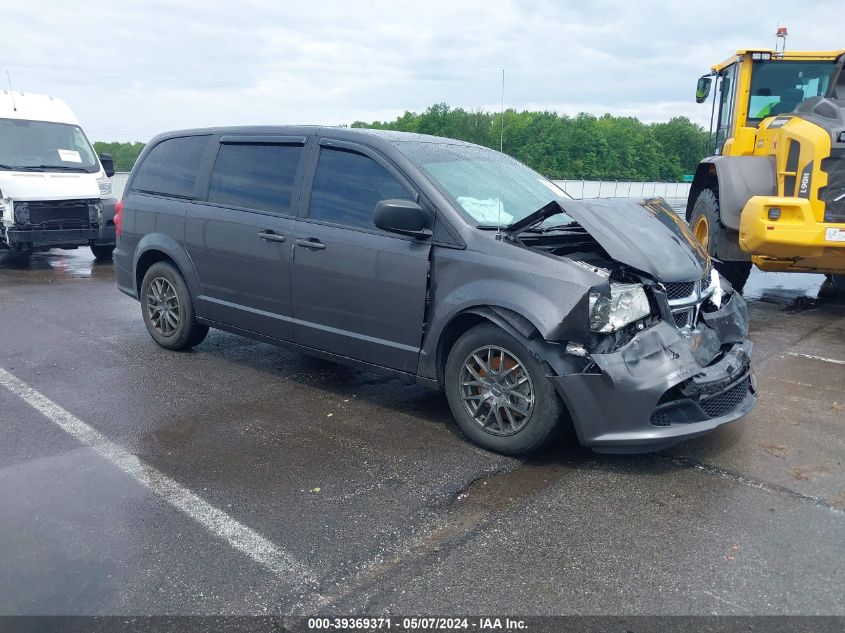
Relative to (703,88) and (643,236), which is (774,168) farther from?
(643,236)

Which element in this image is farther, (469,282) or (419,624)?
(469,282)

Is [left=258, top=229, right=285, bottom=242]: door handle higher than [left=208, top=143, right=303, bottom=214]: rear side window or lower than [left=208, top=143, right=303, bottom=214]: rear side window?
lower

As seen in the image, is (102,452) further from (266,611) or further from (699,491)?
(699,491)

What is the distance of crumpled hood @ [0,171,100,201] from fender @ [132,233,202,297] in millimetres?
5578

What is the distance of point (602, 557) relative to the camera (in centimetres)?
310

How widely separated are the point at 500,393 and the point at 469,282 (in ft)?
2.16

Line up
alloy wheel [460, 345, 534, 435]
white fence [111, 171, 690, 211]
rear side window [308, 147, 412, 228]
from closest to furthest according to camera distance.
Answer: alloy wheel [460, 345, 534, 435]
rear side window [308, 147, 412, 228]
white fence [111, 171, 690, 211]

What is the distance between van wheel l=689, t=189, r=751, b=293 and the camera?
Answer: 8570mm

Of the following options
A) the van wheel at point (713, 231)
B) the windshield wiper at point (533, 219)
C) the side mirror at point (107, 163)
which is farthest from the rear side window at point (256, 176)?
the side mirror at point (107, 163)

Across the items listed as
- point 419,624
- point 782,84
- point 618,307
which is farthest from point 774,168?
point 419,624

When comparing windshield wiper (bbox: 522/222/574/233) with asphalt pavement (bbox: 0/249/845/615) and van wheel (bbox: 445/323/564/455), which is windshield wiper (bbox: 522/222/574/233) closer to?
van wheel (bbox: 445/323/564/455)

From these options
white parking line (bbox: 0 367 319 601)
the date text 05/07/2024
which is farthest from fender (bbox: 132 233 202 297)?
the date text 05/07/2024

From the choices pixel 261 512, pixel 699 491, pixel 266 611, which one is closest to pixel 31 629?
pixel 266 611

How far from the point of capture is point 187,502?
3.56 meters
